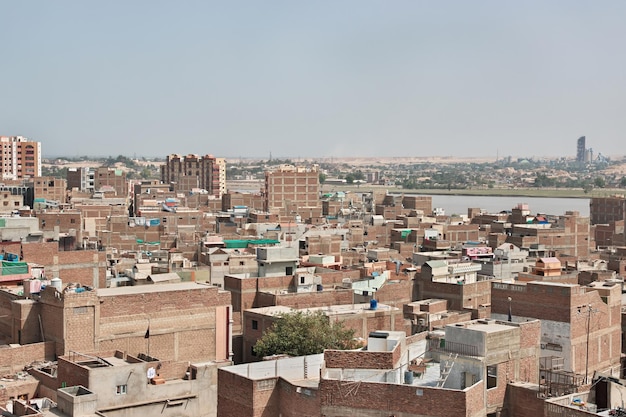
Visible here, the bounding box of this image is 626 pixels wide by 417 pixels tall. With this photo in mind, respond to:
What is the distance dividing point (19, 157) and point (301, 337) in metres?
101

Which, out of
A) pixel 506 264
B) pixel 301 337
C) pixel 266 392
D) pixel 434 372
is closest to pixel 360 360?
pixel 434 372

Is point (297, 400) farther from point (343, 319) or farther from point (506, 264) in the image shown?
point (506, 264)

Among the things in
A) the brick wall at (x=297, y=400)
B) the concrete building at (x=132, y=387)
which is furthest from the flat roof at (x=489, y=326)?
the concrete building at (x=132, y=387)

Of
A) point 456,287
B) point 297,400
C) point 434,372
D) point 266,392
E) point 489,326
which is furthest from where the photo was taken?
point 456,287

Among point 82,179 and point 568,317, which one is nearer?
point 568,317

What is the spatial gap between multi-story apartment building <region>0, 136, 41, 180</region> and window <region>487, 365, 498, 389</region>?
105m

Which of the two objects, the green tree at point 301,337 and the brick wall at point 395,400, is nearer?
the brick wall at point 395,400

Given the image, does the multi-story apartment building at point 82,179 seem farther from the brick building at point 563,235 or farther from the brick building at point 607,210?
the brick building at point 563,235

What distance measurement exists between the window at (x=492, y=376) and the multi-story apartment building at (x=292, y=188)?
2986 inches

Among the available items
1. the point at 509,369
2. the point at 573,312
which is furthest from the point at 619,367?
the point at 509,369

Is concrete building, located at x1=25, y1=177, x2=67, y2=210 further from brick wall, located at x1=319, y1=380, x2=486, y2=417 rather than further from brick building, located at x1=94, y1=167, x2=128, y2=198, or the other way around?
brick wall, located at x1=319, y1=380, x2=486, y2=417

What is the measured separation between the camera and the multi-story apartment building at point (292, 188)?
9462 centimetres

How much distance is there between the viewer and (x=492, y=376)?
17.4 meters

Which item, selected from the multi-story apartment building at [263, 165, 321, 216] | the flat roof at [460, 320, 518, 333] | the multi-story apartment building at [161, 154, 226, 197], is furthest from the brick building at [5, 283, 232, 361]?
the multi-story apartment building at [161, 154, 226, 197]
